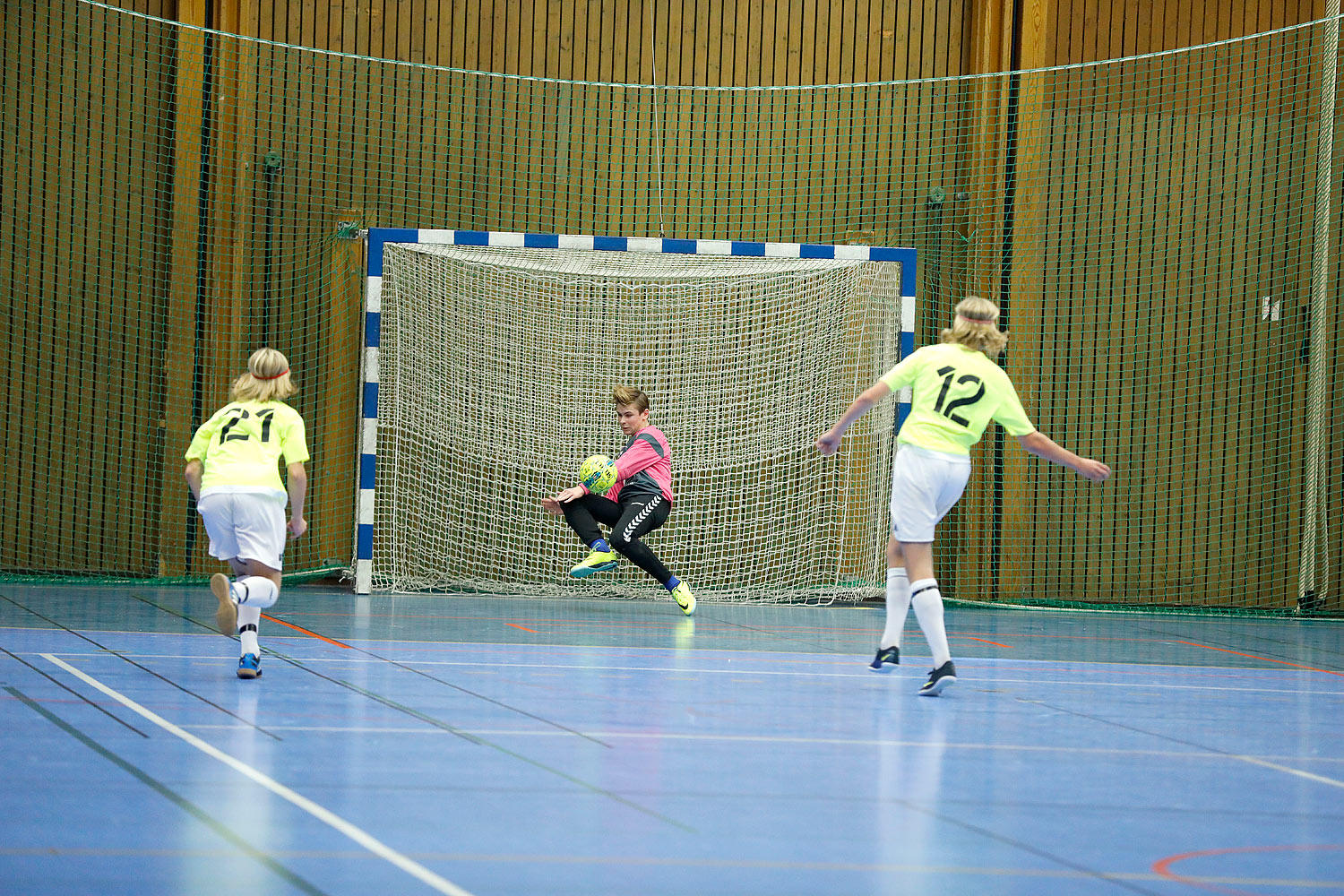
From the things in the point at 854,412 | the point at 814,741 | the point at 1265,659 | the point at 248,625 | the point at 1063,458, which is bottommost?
the point at 1265,659

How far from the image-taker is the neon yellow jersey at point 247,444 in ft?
19.6

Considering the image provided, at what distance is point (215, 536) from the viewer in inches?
240

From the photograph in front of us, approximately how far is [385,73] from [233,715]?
27.9ft

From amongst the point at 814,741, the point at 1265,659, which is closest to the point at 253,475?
the point at 814,741

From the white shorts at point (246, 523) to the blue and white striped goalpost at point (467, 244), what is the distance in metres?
4.24

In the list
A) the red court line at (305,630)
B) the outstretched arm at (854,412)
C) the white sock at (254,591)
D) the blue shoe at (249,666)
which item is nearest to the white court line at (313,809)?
the blue shoe at (249,666)

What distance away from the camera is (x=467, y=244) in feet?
34.3

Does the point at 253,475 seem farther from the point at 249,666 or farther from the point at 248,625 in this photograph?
the point at 249,666

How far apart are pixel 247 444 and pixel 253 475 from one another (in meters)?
0.15

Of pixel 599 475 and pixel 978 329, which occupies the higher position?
pixel 978 329

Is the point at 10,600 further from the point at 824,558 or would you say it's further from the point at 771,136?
the point at 771,136

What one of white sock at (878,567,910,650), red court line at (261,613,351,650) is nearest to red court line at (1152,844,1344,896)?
white sock at (878,567,910,650)

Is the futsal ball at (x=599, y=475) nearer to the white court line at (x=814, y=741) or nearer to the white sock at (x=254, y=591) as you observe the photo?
the white sock at (x=254, y=591)

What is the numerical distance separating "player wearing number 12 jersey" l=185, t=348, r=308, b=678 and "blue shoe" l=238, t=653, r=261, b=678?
0.33ft
